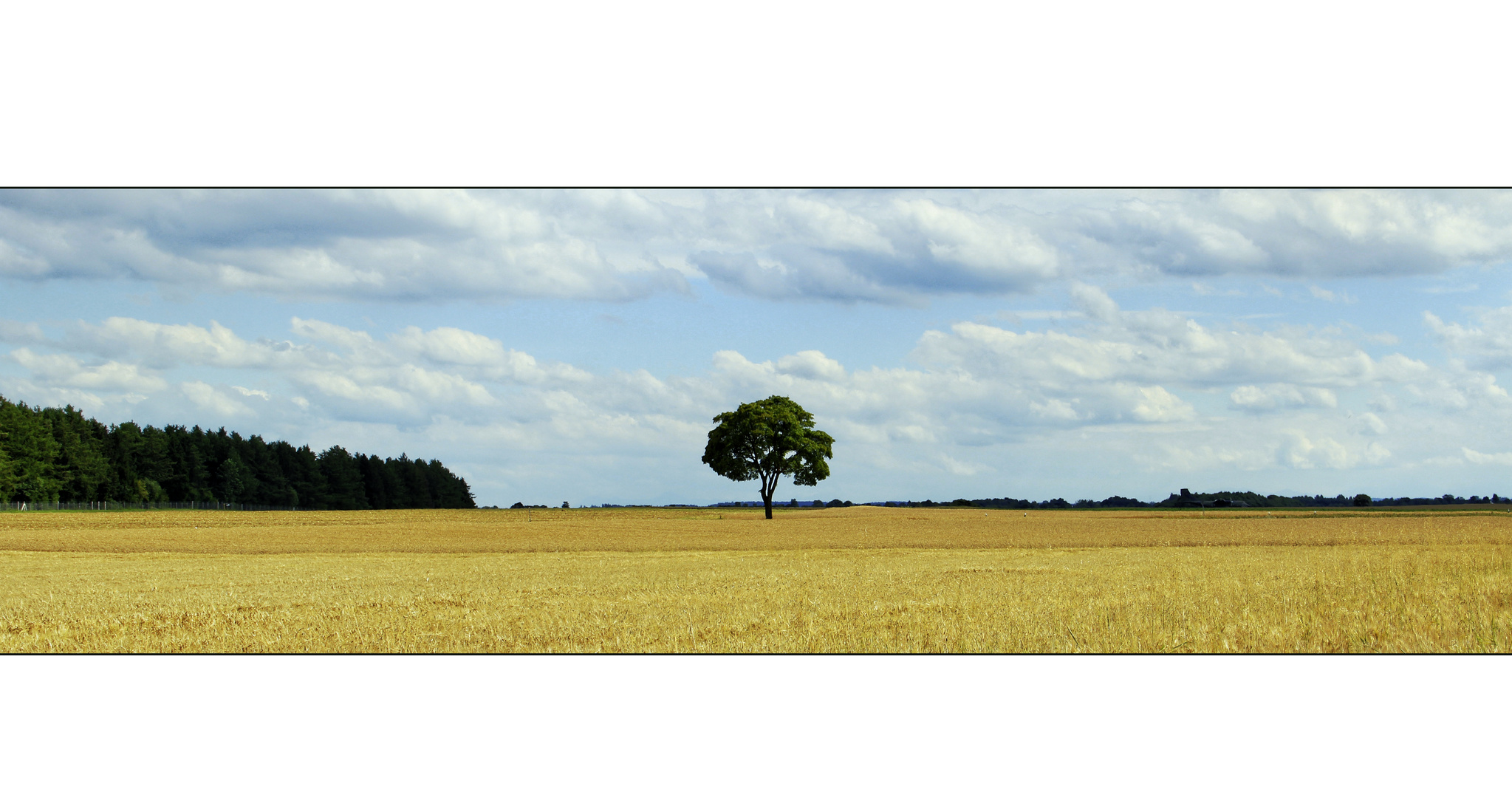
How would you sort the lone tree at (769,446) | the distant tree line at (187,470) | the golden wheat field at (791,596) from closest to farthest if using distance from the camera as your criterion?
the golden wheat field at (791,596) < the lone tree at (769,446) < the distant tree line at (187,470)

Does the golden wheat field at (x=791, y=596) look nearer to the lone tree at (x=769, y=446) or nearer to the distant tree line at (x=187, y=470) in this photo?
the lone tree at (x=769, y=446)

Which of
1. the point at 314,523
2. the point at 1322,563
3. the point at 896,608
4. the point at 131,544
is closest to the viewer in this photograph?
the point at 896,608

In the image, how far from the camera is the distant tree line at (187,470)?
8656cm

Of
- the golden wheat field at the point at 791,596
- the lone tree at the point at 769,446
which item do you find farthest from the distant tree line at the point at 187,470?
the lone tree at the point at 769,446

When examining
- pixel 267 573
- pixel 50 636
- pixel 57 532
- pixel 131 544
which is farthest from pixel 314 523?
pixel 50 636

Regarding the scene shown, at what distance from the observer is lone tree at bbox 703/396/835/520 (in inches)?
2921

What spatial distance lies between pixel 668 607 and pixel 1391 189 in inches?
590

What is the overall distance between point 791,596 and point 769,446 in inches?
2203

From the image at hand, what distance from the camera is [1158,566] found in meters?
25.6

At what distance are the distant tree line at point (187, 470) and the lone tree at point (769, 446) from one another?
6403 cm

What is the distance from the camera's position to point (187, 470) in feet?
362

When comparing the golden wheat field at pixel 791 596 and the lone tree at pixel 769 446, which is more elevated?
the lone tree at pixel 769 446

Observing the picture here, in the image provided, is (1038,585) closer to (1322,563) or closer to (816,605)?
(816,605)

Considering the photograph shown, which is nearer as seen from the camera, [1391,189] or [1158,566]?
[1391,189]
